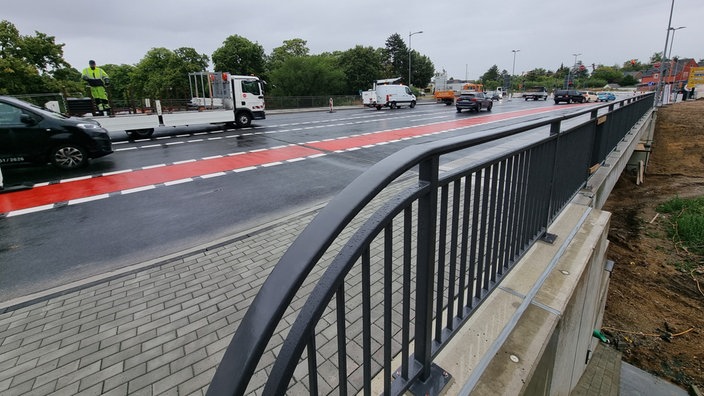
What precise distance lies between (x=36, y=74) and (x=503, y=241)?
39374 mm

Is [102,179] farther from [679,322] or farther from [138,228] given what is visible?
[679,322]

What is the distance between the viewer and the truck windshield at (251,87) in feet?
58.2

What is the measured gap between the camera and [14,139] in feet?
26.6

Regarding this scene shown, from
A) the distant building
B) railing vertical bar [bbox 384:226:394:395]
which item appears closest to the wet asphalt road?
railing vertical bar [bbox 384:226:394:395]

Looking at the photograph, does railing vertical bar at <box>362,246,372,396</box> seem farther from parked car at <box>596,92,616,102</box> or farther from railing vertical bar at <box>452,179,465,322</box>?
parked car at <box>596,92,616,102</box>

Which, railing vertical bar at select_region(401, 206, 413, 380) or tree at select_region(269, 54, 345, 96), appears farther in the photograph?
tree at select_region(269, 54, 345, 96)

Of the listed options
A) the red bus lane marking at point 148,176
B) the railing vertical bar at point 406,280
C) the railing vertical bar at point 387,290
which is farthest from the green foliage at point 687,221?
the railing vertical bar at point 387,290

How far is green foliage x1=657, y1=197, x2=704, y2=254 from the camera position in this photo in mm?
10281

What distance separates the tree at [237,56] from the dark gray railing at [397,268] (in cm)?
6142

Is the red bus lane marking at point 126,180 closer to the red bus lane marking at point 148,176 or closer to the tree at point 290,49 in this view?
the red bus lane marking at point 148,176

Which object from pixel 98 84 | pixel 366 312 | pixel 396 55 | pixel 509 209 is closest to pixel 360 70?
pixel 396 55

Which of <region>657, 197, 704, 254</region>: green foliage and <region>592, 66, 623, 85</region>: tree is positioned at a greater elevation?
<region>592, 66, 623, 85</region>: tree

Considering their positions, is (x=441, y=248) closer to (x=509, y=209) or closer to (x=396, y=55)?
(x=509, y=209)

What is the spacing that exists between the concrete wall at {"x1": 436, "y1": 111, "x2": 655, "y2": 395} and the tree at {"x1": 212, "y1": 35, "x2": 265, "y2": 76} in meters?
61.3
